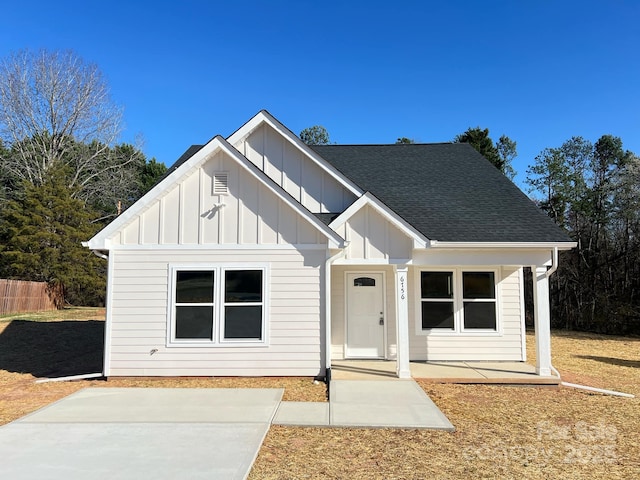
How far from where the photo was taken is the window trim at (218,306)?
9242mm

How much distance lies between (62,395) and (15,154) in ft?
98.2

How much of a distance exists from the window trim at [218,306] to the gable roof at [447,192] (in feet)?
11.3

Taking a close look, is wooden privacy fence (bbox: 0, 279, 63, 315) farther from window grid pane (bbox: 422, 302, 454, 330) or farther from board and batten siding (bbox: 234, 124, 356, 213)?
window grid pane (bbox: 422, 302, 454, 330)

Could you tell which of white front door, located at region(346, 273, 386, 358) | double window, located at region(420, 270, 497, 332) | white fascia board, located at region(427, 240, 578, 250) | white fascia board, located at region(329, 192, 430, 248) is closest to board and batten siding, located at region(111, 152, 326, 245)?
white fascia board, located at region(329, 192, 430, 248)

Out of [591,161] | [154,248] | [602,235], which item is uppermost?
[591,161]

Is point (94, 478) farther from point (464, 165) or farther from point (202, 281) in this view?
point (464, 165)

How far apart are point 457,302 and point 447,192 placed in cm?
292

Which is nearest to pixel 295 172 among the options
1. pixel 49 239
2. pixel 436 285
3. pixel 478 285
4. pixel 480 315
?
pixel 436 285

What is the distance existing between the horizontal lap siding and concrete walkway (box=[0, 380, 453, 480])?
0.90m

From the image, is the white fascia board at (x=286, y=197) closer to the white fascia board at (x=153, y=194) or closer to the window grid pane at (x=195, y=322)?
the white fascia board at (x=153, y=194)

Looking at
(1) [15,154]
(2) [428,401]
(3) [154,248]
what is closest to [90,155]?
(1) [15,154]

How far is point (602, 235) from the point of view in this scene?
2439cm

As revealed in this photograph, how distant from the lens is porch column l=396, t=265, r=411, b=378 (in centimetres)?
912

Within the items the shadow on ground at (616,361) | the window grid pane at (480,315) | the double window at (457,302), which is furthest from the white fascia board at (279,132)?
the shadow on ground at (616,361)
